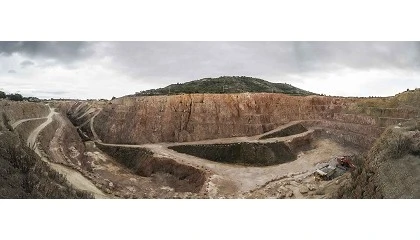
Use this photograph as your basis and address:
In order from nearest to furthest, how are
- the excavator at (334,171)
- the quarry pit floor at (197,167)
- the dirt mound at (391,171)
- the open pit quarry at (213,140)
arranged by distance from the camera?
the dirt mound at (391,171) < the open pit quarry at (213,140) < the quarry pit floor at (197,167) < the excavator at (334,171)

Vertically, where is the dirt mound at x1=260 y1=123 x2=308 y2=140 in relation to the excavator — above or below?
above

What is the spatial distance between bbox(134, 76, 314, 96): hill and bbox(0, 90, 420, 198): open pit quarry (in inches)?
53.1

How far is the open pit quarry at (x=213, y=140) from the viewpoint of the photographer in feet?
57.1

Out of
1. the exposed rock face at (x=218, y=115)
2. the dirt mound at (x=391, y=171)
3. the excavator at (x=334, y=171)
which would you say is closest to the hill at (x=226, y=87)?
the exposed rock face at (x=218, y=115)

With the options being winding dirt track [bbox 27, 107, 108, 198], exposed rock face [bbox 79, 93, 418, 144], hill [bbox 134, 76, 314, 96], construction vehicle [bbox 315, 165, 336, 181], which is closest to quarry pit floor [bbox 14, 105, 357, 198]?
winding dirt track [bbox 27, 107, 108, 198]

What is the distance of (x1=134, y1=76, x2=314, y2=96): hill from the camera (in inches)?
1262

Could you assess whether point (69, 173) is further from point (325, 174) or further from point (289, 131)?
point (289, 131)

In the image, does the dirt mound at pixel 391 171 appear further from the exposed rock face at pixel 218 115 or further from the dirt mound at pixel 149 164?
the exposed rock face at pixel 218 115

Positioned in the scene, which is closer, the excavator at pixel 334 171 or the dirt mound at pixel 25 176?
the dirt mound at pixel 25 176

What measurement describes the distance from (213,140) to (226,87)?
8293mm

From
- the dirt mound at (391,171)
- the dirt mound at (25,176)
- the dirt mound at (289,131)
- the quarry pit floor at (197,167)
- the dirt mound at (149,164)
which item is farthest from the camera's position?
the dirt mound at (289,131)

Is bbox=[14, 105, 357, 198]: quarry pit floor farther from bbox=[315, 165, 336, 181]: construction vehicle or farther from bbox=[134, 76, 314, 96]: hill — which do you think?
bbox=[134, 76, 314, 96]: hill

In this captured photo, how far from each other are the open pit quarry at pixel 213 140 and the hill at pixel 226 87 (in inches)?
53.1

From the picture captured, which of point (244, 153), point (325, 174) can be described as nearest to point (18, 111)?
point (244, 153)
